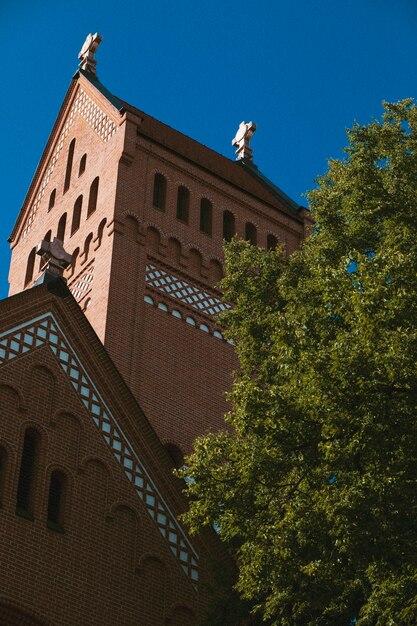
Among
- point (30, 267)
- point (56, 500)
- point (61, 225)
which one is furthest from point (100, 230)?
point (56, 500)

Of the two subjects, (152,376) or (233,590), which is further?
(152,376)

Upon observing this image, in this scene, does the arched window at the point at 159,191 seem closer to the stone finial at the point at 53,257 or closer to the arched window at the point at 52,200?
the arched window at the point at 52,200

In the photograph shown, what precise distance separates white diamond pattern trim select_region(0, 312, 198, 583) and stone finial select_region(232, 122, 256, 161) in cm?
1947

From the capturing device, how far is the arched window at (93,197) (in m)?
32.1

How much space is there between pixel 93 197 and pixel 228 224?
156 inches

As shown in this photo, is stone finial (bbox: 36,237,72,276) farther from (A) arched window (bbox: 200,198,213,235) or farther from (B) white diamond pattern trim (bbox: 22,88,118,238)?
(B) white diamond pattern trim (bbox: 22,88,118,238)

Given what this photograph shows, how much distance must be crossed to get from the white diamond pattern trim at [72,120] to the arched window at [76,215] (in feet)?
6.52

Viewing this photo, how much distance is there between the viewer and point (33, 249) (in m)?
34.6

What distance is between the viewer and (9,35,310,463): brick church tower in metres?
28.1

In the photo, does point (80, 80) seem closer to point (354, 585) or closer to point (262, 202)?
point (262, 202)

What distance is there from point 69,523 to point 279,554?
4392 mm

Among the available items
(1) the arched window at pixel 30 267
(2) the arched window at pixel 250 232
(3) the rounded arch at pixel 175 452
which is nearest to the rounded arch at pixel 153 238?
(2) the arched window at pixel 250 232

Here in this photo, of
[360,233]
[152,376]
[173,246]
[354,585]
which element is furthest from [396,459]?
[173,246]

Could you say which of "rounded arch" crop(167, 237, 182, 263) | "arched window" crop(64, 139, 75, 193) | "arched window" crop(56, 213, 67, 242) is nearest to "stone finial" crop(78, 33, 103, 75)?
"arched window" crop(64, 139, 75, 193)
